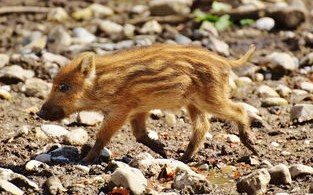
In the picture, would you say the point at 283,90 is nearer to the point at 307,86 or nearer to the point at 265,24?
the point at 307,86

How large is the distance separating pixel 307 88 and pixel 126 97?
344 centimetres

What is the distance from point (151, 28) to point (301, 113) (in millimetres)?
3895

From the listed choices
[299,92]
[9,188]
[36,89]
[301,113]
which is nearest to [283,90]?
[299,92]

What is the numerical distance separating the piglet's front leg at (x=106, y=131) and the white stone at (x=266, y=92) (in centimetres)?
289

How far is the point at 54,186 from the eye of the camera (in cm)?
675

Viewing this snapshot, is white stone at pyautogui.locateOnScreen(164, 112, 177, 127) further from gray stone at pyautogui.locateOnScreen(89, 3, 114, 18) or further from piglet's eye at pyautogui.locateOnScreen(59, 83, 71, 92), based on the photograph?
Result: gray stone at pyautogui.locateOnScreen(89, 3, 114, 18)

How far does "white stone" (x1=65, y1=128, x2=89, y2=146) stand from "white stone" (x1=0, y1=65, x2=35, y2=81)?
2.01 metres

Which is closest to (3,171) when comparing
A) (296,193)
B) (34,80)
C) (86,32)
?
(296,193)

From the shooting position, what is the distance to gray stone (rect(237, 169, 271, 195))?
6.66 meters

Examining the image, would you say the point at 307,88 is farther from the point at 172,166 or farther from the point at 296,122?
the point at 172,166

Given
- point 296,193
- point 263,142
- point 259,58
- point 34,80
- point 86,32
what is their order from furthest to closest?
point 86,32
point 259,58
point 34,80
point 263,142
point 296,193

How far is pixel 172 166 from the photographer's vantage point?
23.9ft

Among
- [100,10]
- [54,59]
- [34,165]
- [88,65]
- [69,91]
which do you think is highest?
[88,65]

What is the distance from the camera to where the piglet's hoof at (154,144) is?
26.7 feet
